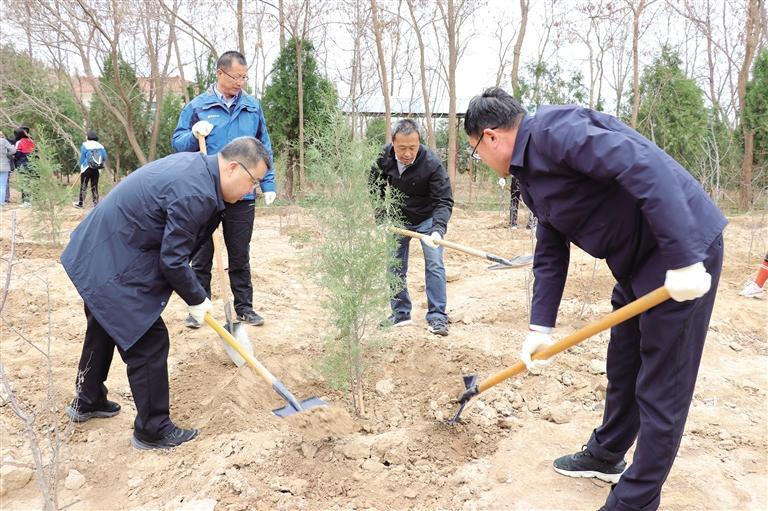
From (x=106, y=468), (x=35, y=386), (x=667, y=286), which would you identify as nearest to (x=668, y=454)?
(x=667, y=286)

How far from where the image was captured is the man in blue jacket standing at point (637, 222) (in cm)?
201

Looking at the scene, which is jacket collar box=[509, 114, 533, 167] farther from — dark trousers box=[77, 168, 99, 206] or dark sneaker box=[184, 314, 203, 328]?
dark trousers box=[77, 168, 99, 206]

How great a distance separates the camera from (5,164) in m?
12.5

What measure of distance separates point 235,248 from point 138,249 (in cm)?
152

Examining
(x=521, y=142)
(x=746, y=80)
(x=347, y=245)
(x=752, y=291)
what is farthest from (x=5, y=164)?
(x=746, y=80)

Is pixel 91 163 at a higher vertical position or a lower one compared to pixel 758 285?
higher

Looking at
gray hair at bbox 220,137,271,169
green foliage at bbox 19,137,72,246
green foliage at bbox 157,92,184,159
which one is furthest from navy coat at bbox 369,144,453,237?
green foliage at bbox 157,92,184,159

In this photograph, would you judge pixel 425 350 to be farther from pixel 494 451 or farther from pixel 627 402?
pixel 627 402

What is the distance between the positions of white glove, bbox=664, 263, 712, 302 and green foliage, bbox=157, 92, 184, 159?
18634 mm

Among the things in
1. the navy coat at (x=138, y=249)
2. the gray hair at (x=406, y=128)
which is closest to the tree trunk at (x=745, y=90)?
the gray hair at (x=406, y=128)

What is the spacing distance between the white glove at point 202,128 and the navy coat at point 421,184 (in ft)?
4.29

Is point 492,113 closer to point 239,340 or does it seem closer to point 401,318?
point 239,340

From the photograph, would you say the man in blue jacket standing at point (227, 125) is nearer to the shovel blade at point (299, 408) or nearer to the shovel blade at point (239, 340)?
the shovel blade at point (239, 340)

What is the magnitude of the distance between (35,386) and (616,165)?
382 cm
